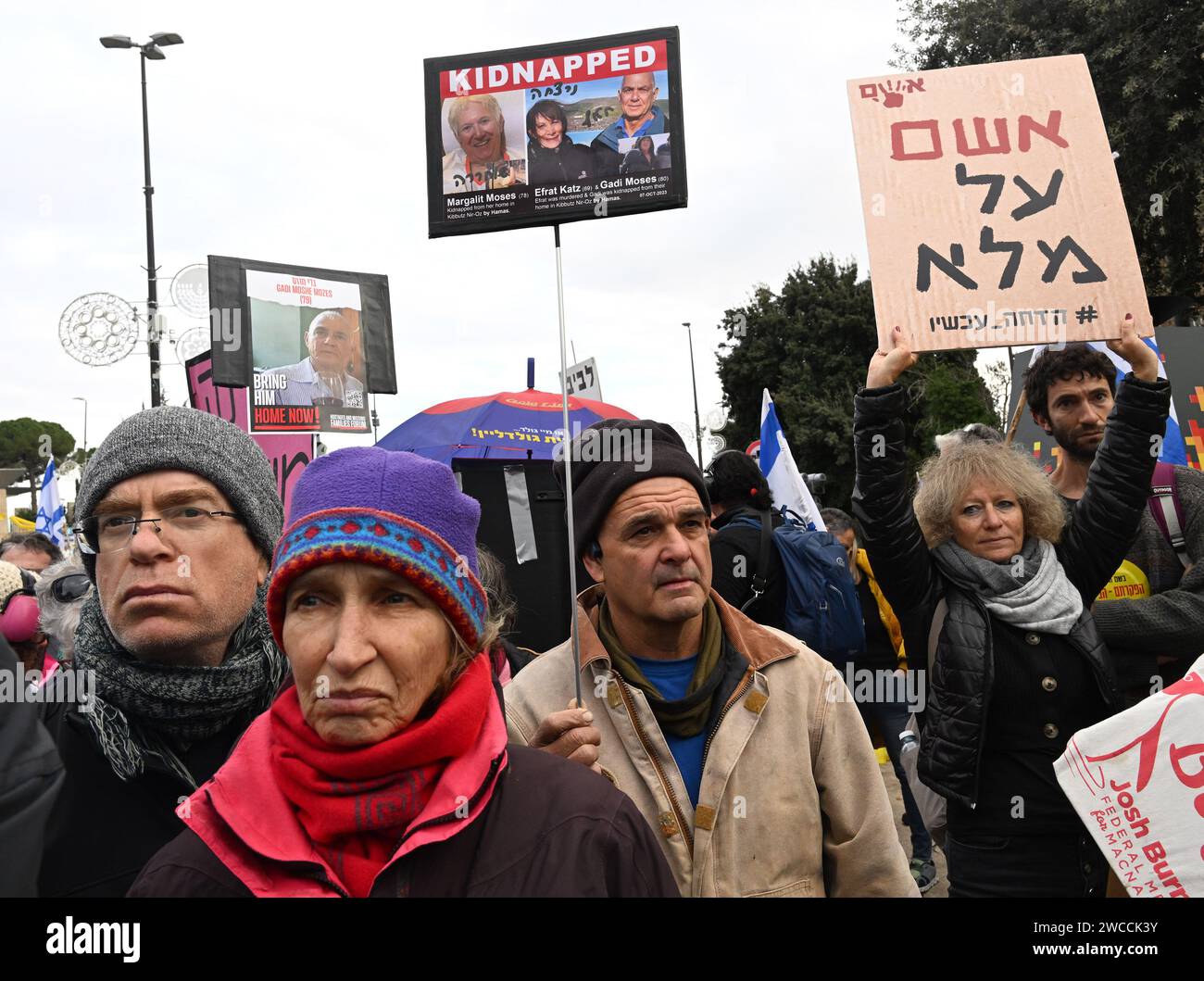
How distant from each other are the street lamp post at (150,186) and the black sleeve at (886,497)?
12.0 meters

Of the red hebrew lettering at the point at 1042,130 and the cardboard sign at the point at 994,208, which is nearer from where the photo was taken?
the cardboard sign at the point at 994,208

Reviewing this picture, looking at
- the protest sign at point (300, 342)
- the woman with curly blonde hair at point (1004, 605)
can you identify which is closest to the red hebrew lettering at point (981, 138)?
the woman with curly blonde hair at point (1004, 605)

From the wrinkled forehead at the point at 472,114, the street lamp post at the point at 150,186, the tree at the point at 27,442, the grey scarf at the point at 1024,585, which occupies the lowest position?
the grey scarf at the point at 1024,585

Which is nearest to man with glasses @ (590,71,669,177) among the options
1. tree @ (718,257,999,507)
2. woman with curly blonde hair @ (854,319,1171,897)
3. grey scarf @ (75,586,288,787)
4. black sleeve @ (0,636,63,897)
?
woman with curly blonde hair @ (854,319,1171,897)

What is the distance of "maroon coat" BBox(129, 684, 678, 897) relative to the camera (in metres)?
1.54

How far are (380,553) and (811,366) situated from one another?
124 feet

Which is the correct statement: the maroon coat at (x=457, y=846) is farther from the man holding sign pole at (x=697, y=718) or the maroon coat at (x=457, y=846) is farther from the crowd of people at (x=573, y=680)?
the man holding sign pole at (x=697, y=718)

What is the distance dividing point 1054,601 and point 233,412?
5.69 metres

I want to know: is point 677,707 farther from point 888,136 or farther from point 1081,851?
point 888,136

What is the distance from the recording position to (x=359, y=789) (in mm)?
1587

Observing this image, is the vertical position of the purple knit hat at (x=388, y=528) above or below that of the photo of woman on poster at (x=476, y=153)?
below

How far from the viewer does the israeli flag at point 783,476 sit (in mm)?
6039
